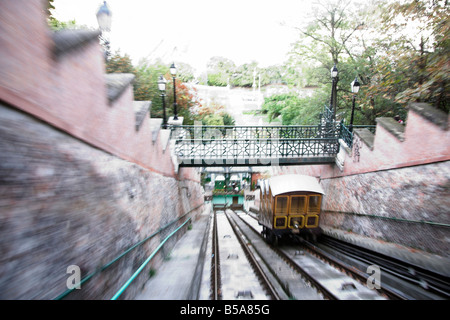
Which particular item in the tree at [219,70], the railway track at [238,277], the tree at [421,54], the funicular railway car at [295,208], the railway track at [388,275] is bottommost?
the railway track at [238,277]

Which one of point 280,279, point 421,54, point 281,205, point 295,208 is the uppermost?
point 421,54

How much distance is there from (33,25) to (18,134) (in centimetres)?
130

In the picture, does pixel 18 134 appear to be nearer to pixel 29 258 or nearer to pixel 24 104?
pixel 24 104

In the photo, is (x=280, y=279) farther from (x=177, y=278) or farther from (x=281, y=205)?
(x=281, y=205)

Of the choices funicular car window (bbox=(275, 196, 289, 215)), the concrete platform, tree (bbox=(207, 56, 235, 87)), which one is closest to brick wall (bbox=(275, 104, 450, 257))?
funicular car window (bbox=(275, 196, 289, 215))

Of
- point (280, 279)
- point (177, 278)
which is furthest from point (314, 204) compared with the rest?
point (177, 278)

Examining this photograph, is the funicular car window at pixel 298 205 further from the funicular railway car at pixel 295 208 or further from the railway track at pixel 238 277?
the railway track at pixel 238 277

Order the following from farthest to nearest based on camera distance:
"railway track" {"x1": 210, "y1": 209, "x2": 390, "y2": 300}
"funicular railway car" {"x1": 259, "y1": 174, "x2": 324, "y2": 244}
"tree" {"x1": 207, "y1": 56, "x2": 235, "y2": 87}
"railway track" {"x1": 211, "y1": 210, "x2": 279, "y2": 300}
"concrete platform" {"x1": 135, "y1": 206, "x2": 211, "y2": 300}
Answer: "tree" {"x1": 207, "y1": 56, "x2": 235, "y2": 87} → "funicular railway car" {"x1": 259, "y1": 174, "x2": 324, "y2": 244} → "railway track" {"x1": 211, "y1": 210, "x2": 279, "y2": 300} → "railway track" {"x1": 210, "y1": 209, "x2": 390, "y2": 300} → "concrete platform" {"x1": 135, "y1": 206, "x2": 211, "y2": 300}

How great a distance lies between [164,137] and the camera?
9117 millimetres

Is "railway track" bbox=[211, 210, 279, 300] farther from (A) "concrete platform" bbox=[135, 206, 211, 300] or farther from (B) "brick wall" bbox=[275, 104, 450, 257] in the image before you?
(B) "brick wall" bbox=[275, 104, 450, 257]

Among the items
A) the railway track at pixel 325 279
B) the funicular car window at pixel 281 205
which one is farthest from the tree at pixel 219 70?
the railway track at pixel 325 279

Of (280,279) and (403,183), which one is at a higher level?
(403,183)

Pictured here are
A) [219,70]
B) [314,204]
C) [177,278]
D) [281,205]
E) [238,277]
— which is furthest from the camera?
[219,70]

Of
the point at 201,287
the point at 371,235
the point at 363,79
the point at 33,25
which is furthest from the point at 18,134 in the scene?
the point at 363,79
